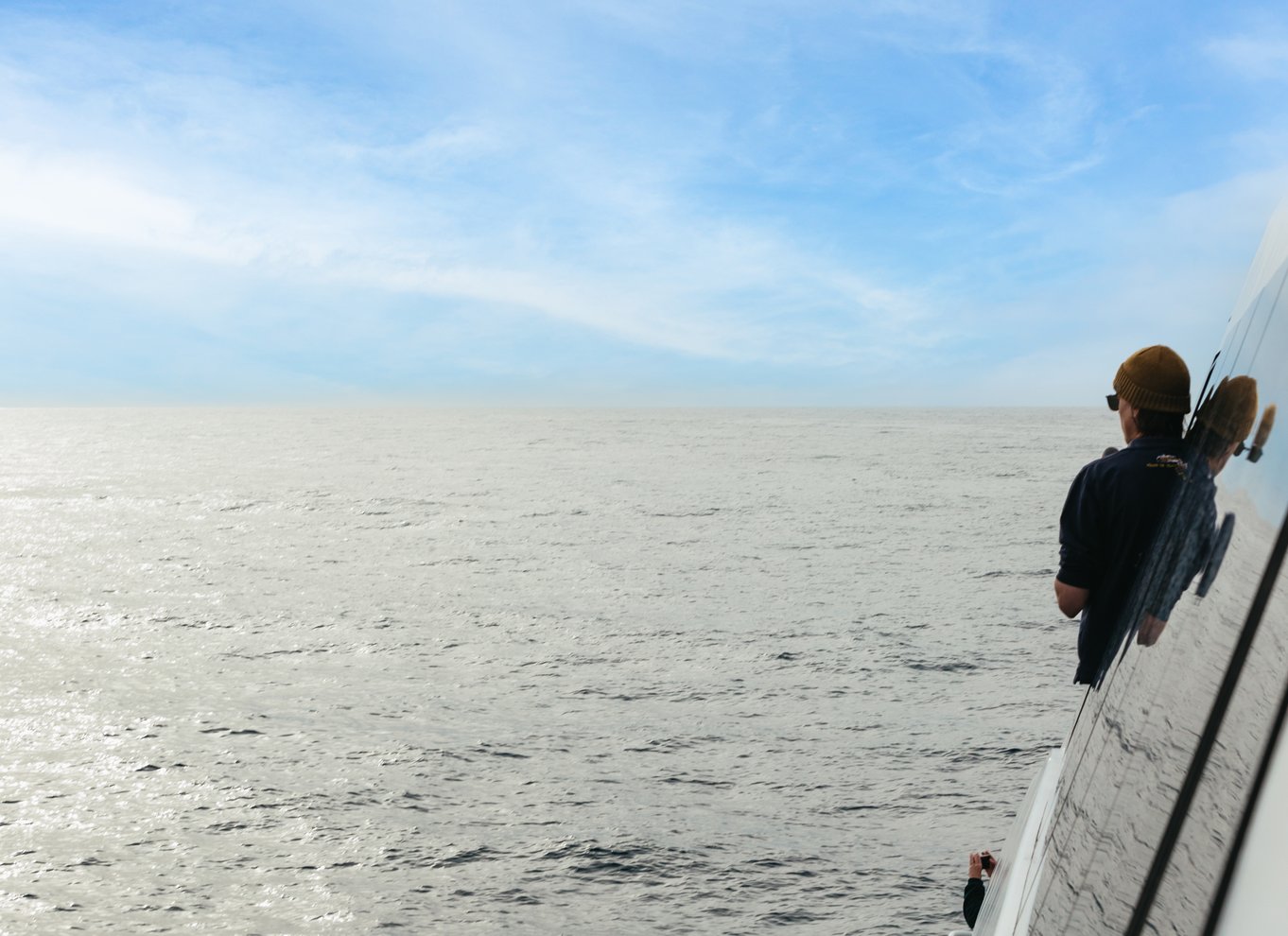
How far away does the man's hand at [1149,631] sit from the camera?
1000 millimetres

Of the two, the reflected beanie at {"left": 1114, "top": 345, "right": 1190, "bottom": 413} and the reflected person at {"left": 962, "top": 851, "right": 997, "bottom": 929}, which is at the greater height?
the reflected beanie at {"left": 1114, "top": 345, "right": 1190, "bottom": 413}

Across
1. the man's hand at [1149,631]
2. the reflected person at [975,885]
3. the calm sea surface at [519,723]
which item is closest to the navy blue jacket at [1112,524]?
the reflected person at [975,885]

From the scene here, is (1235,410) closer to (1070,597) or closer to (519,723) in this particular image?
(1070,597)

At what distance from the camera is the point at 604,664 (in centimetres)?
618

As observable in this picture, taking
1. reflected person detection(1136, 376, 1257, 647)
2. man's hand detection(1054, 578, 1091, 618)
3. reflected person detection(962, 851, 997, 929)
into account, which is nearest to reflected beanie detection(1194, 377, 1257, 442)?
reflected person detection(1136, 376, 1257, 647)

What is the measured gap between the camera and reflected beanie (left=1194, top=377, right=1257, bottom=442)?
961 millimetres

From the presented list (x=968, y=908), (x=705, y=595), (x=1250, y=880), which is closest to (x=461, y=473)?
(x=705, y=595)

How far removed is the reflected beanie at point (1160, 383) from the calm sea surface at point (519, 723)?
5.79 ft

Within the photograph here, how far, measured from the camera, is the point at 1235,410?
1.05 meters

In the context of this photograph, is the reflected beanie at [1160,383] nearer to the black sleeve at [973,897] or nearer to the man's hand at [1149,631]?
the man's hand at [1149,631]

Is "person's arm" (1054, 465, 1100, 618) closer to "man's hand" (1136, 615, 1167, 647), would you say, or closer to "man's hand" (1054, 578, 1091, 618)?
"man's hand" (1054, 578, 1091, 618)

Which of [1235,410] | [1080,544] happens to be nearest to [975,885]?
[1080,544]

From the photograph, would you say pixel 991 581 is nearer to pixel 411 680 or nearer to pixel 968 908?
pixel 411 680

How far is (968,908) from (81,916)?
2.49 metres
